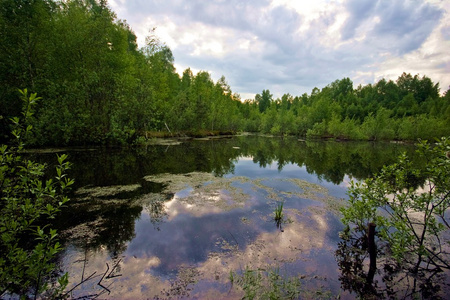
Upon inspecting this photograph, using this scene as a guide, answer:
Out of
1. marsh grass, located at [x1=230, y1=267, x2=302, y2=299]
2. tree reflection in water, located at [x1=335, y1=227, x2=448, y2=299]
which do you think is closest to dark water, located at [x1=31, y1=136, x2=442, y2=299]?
marsh grass, located at [x1=230, y1=267, x2=302, y2=299]

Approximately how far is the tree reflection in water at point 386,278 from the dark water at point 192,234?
1.09ft

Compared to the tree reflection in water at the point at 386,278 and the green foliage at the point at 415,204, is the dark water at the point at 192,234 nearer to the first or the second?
the tree reflection in water at the point at 386,278

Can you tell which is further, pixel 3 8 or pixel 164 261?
pixel 3 8

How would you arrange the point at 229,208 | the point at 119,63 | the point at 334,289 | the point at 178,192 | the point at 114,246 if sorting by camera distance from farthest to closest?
1. the point at 119,63
2. the point at 178,192
3. the point at 229,208
4. the point at 114,246
5. the point at 334,289

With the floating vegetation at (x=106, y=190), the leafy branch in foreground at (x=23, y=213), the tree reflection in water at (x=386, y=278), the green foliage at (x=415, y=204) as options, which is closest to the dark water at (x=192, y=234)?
the floating vegetation at (x=106, y=190)

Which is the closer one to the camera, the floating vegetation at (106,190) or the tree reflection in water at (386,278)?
the tree reflection in water at (386,278)

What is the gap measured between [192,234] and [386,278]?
5.34 m

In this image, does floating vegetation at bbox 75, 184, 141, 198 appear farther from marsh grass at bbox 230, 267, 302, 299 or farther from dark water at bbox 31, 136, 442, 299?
marsh grass at bbox 230, 267, 302, 299

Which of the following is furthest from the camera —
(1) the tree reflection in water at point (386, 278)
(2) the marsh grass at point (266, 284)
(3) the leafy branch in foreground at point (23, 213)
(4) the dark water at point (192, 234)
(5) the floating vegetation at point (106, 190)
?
(5) the floating vegetation at point (106, 190)

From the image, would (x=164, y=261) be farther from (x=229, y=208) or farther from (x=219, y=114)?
(x=219, y=114)

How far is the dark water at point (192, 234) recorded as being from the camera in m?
4.88

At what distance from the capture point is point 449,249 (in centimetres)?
654

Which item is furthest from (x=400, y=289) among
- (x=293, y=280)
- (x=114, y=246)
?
(x=114, y=246)

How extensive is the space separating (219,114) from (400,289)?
51.3 metres
